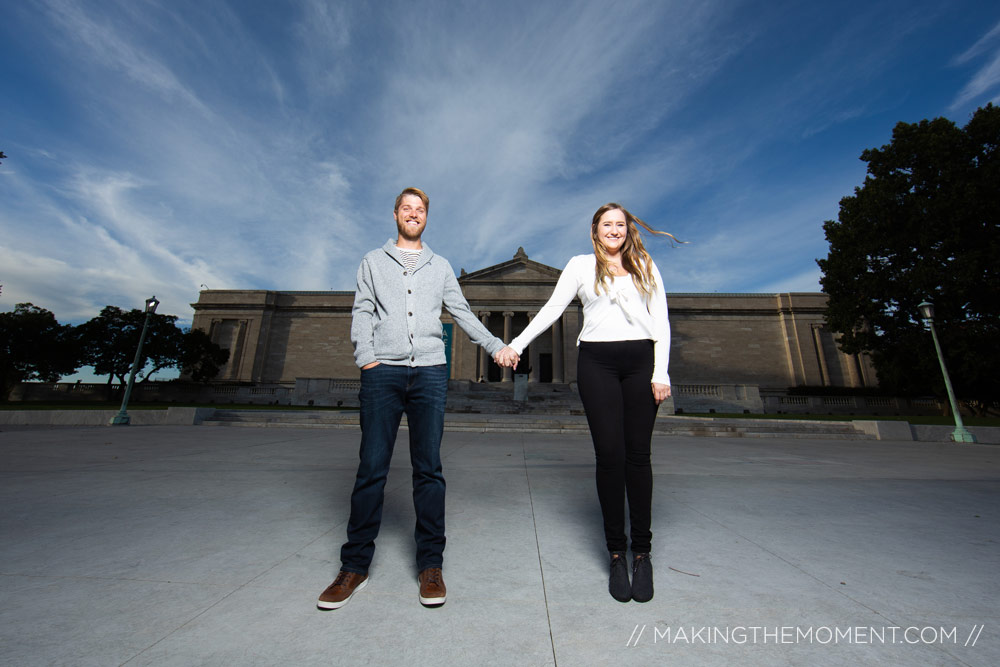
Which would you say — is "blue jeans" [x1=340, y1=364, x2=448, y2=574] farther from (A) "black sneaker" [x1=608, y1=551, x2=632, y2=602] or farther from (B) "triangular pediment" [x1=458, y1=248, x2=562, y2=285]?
(B) "triangular pediment" [x1=458, y1=248, x2=562, y2=285]

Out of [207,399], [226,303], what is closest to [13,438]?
[207,399]

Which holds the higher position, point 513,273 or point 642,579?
point 513,273

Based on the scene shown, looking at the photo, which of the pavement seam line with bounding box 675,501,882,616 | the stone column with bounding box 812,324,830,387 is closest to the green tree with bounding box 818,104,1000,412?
the stone column with bounding box 812,324,830,387

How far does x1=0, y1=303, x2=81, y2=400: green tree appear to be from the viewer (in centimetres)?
2856

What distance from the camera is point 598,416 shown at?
221 centimetres

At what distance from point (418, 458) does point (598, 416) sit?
97 cm

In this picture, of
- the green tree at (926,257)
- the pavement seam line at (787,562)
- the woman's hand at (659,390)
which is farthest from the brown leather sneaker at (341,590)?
the green tree at (926,257)

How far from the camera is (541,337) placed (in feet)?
121

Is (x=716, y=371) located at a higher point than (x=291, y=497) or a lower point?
higher

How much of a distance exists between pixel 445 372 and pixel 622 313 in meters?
1.03

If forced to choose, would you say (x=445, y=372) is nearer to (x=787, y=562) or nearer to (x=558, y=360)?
(x=787, y=562)

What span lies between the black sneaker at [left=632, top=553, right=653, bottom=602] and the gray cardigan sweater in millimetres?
1248

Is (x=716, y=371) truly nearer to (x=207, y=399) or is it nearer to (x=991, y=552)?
(x=991, y=552)

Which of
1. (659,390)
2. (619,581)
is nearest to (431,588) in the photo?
(619,581)
